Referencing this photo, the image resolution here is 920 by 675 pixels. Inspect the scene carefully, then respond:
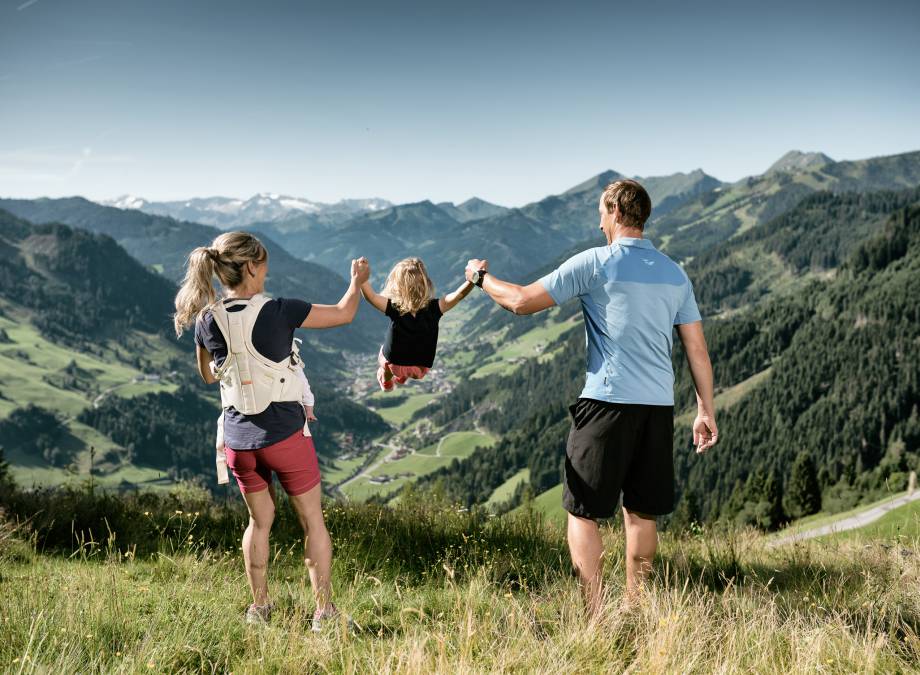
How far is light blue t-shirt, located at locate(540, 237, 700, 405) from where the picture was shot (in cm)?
381

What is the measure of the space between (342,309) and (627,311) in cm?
199

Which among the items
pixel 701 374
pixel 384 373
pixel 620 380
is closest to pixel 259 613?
pixel 384 373

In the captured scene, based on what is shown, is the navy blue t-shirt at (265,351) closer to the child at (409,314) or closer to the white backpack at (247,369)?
the white backpack at (247,369)

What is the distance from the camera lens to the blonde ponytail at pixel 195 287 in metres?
3.70

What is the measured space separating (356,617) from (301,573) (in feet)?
3.73

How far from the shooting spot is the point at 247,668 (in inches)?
116

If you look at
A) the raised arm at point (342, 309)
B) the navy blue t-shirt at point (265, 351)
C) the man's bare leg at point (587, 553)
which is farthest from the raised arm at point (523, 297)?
the man's bare leg at point (587, 553)

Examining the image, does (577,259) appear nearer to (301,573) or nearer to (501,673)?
(501,673)

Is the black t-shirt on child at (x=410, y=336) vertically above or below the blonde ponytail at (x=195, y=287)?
below

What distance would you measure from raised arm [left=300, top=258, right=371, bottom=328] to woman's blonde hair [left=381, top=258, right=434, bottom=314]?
1.03ft

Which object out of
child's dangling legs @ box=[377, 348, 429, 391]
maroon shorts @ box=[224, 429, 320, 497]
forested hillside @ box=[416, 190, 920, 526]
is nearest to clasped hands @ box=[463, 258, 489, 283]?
child's dangling legs @ box=[377, 348, 429, 391]

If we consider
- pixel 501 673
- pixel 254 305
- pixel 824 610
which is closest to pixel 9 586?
pixel 254 305

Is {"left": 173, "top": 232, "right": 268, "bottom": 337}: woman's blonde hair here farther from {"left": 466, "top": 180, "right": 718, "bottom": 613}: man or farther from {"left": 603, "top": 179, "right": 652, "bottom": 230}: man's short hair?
{"left": 603, "top": 179, "right": 652, "bottom": 230}: man's short hair

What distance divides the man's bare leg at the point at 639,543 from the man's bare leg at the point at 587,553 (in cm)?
26
